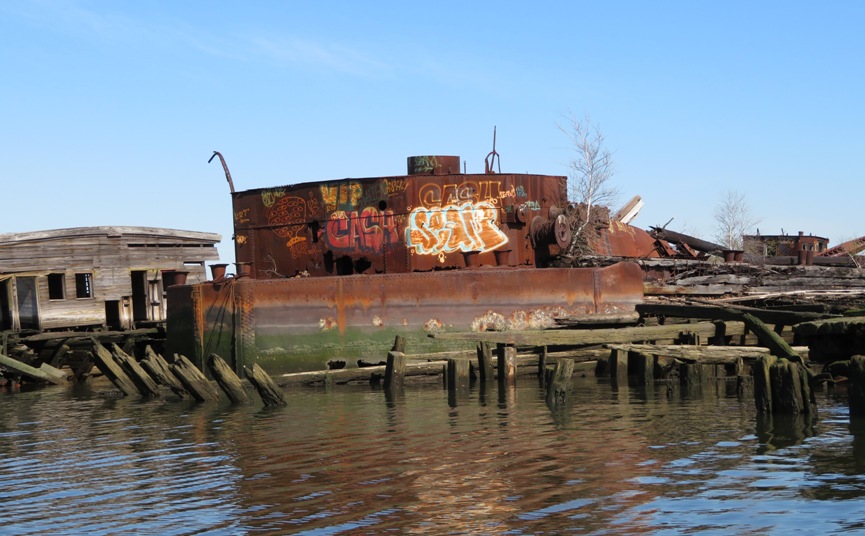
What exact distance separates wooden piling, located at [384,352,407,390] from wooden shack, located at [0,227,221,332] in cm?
1120

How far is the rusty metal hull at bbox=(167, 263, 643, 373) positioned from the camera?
20.0 m

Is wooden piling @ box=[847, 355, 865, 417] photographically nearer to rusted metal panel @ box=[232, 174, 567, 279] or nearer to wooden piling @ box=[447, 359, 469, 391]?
wooden piling @ box=[447, 359, 469, 391]

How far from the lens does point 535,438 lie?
1273 cm

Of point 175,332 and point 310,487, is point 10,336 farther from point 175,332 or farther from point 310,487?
point 310,487

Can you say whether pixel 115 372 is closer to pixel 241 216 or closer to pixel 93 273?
pixel 241 216

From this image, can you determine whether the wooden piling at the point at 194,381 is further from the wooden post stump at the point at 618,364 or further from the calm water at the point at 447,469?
the wooden post stump at the point at 618,364

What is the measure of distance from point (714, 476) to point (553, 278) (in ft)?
34.2

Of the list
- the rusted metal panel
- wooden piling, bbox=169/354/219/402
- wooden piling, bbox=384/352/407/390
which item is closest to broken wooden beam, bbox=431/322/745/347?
wooden piling, bbox=384/352/407/390

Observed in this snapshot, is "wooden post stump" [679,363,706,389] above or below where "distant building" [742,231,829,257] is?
below

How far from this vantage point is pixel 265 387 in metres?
16.8

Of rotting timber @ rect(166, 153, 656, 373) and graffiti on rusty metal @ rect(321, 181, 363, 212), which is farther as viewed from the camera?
graffiti on rusty metal @ rect(321, 181, 363, 212)

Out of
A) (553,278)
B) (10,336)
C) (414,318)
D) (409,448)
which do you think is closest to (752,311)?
(553,278)

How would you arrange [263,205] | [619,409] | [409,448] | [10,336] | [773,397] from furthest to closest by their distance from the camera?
[10,336]
[263,205]
[619,409]
[773,397]
[409,448]

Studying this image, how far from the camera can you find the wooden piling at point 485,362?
1839 cm
